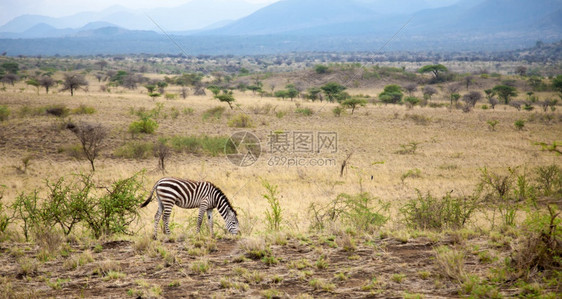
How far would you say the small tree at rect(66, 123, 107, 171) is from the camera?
20.1 m

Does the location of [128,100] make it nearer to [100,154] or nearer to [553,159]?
[100,154]

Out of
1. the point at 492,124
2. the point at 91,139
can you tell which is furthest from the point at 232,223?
the point at 492,124

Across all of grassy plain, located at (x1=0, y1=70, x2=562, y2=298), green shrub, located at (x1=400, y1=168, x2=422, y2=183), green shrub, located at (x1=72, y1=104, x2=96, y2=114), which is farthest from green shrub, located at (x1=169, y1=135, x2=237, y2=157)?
green shrub, located at (x1=400, y1=168, x2=422, y2=183)

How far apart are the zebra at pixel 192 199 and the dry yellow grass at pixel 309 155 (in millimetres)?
2882

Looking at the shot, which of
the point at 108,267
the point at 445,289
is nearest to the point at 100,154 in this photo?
the point at 108,267

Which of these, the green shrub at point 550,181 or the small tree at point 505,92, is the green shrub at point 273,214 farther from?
the small tree at point 505,92

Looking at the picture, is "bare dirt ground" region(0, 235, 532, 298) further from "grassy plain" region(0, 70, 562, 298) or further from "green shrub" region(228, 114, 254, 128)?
"green shrub" region(228, 114, 254, 128)

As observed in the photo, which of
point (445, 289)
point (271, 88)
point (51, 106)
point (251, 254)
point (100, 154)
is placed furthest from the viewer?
point (271, 88)

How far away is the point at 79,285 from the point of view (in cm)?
664

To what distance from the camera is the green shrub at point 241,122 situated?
95.9 ft

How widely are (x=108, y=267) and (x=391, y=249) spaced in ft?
16.6

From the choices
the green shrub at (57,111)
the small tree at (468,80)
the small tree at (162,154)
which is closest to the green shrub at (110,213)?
the small tree at (162,154)

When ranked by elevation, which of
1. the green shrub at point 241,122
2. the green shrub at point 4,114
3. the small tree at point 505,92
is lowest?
the green shrub at point 241,122

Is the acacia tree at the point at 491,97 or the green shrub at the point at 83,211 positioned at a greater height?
the acacia tree at the point at 491,97
